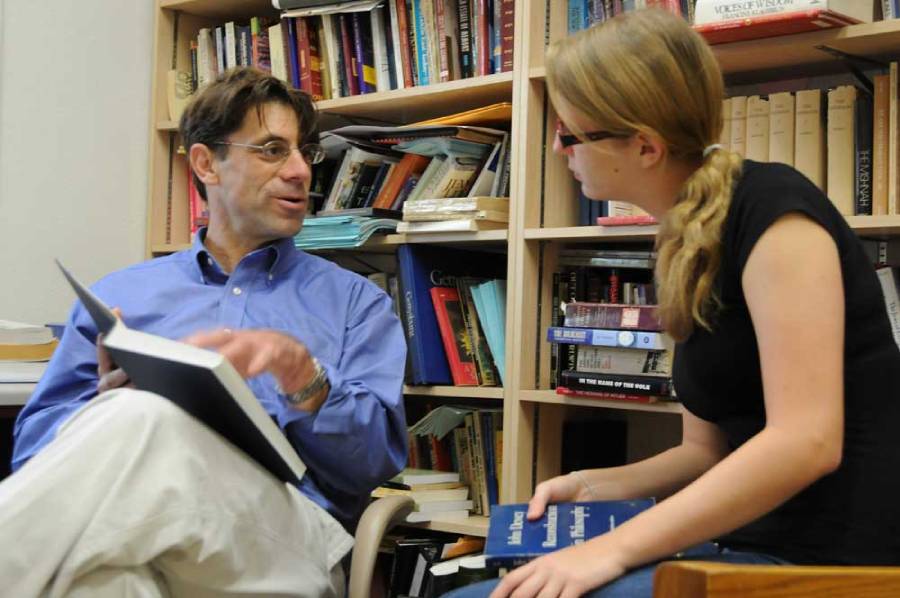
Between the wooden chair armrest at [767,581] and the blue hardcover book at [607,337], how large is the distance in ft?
3.55

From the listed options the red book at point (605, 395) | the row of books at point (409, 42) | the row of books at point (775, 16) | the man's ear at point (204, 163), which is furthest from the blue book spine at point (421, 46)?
the red book at point (605, 395)

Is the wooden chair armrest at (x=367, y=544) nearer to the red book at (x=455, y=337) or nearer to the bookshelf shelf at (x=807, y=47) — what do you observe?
the red book at (x=455, y=337)

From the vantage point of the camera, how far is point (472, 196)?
2375mm

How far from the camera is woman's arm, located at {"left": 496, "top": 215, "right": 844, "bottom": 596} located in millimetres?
1099

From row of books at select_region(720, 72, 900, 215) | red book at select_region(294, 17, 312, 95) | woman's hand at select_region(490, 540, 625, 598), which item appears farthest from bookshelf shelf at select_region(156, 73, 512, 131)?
woman's hand at select_region(490, 540, 625, 598)

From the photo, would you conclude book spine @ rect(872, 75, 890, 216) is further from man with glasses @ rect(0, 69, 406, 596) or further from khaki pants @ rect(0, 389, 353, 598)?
khaki pants @ rect(0, 389, 353, 598)

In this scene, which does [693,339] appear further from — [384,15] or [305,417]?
[384,15]

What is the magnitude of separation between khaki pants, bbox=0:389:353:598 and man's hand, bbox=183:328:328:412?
108mm

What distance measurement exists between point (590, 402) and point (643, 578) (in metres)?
1.04

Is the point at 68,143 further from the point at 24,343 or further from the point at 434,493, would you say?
the point at 434,493

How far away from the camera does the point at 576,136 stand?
135 centimetres

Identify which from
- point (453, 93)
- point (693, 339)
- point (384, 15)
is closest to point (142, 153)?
point (384, 15)

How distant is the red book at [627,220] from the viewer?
2.09 meters

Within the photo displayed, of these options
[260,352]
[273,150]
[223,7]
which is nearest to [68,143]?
[223,7]
